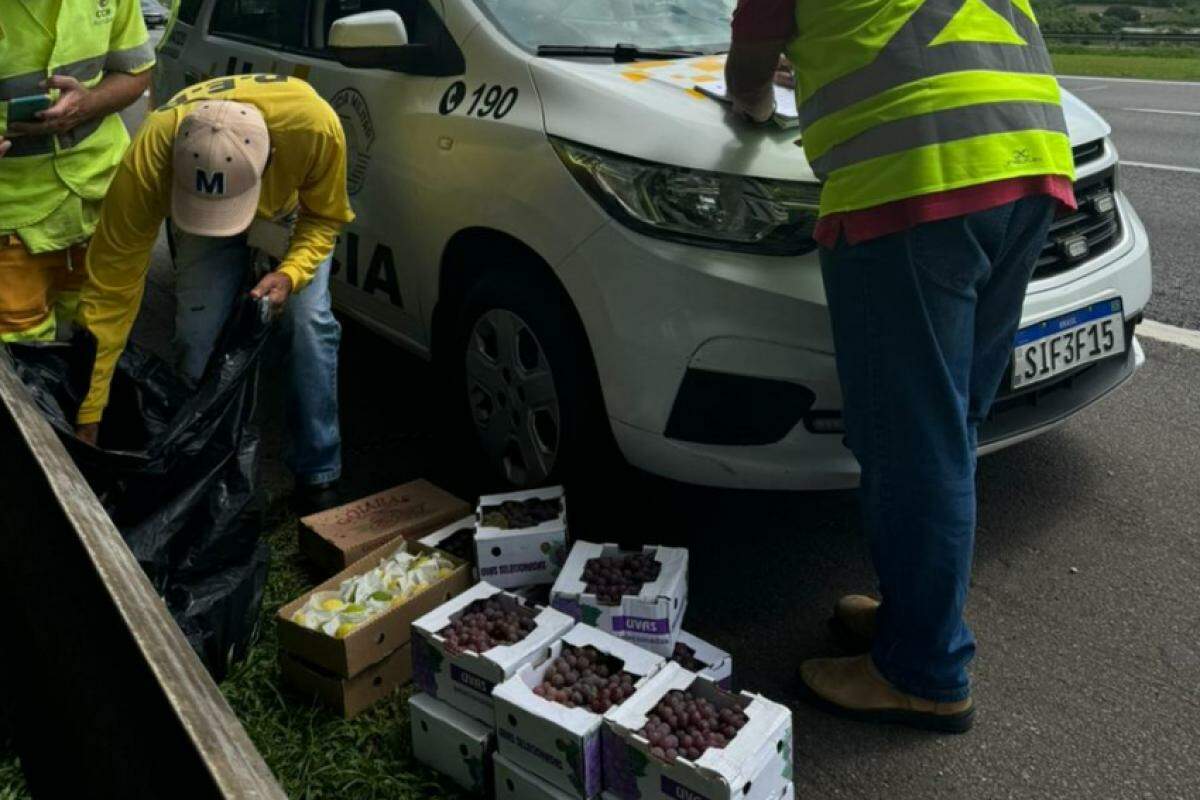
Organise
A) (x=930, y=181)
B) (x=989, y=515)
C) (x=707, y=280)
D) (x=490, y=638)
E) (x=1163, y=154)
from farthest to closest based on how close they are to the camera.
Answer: (x=1163, y=154) → (x=989, y=515) → (x=707, y=280) → (x=490, y=638) → (x=930, y=181)

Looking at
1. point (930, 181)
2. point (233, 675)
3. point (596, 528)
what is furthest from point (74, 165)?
point (930, 181)

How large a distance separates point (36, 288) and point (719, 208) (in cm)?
182

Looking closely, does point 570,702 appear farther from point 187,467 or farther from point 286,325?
point 286,325

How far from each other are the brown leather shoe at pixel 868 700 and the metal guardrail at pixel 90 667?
63.7 inches

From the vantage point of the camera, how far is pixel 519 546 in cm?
282

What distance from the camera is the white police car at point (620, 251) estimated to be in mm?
2650

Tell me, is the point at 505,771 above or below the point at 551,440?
below

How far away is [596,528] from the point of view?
329cm

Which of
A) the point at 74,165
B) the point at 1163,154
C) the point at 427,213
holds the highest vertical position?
the point at 74,165

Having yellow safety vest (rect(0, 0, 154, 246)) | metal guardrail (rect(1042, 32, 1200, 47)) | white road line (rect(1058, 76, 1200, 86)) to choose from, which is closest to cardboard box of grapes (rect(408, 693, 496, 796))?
yellow safety vest (rect(0, 0, 154, 246))

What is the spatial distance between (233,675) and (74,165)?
1.42 m

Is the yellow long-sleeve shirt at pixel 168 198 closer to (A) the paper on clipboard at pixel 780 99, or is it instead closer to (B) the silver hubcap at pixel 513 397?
(B) the silver hubcap at pixel 513 397

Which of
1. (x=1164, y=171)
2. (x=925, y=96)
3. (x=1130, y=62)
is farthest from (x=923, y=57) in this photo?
(x=1130, y=62)

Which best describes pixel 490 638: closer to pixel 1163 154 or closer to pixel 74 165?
pixel 74 165
